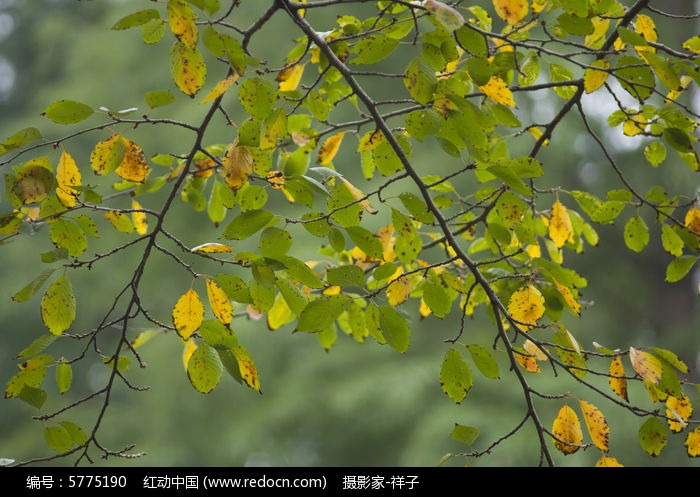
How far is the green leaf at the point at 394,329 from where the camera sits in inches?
34.0

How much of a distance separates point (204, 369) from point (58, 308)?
18cm

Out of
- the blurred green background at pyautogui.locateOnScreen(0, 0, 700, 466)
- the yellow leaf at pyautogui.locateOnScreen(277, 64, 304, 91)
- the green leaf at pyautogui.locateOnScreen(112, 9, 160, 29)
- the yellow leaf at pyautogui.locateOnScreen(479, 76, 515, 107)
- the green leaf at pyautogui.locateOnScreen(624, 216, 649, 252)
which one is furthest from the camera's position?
the blurred green background at pyautogui.locateOnScreen(0, 0, 700, 466)

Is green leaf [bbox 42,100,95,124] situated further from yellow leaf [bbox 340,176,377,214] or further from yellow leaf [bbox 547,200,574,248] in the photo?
yellow leaf [bbox 547,200,574,248]

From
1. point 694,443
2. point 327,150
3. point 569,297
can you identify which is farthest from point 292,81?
point 694,443

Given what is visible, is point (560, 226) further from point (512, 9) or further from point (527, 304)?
point (512, 9)

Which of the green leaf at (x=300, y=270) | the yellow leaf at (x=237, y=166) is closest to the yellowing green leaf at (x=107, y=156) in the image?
the yellow leaf at (x=237, y=166)

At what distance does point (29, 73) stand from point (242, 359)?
601 cm

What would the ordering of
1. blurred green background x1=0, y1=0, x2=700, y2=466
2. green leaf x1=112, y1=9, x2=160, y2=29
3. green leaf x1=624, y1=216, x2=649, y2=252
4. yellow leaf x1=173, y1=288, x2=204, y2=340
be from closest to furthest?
green leaf x1=112, y1=9, x2=160, y2=29 → yellow leaf x1=173, y1=288, x2=204, y2=340 → green leaf x1=624, y1=216, x2=649, y2=252 → blurred green background x1=0, y1=0, x2=700, y2=466

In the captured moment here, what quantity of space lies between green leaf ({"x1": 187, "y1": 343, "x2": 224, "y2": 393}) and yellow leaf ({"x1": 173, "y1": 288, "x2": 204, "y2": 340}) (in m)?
0.02

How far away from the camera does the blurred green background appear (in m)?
3.85

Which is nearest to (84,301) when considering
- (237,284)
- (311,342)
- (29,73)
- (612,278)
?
(311,342)

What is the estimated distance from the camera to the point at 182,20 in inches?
30.7

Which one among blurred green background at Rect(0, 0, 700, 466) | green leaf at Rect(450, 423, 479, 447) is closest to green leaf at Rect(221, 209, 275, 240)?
green leaf at Rect(450, 423, 479, 447)
